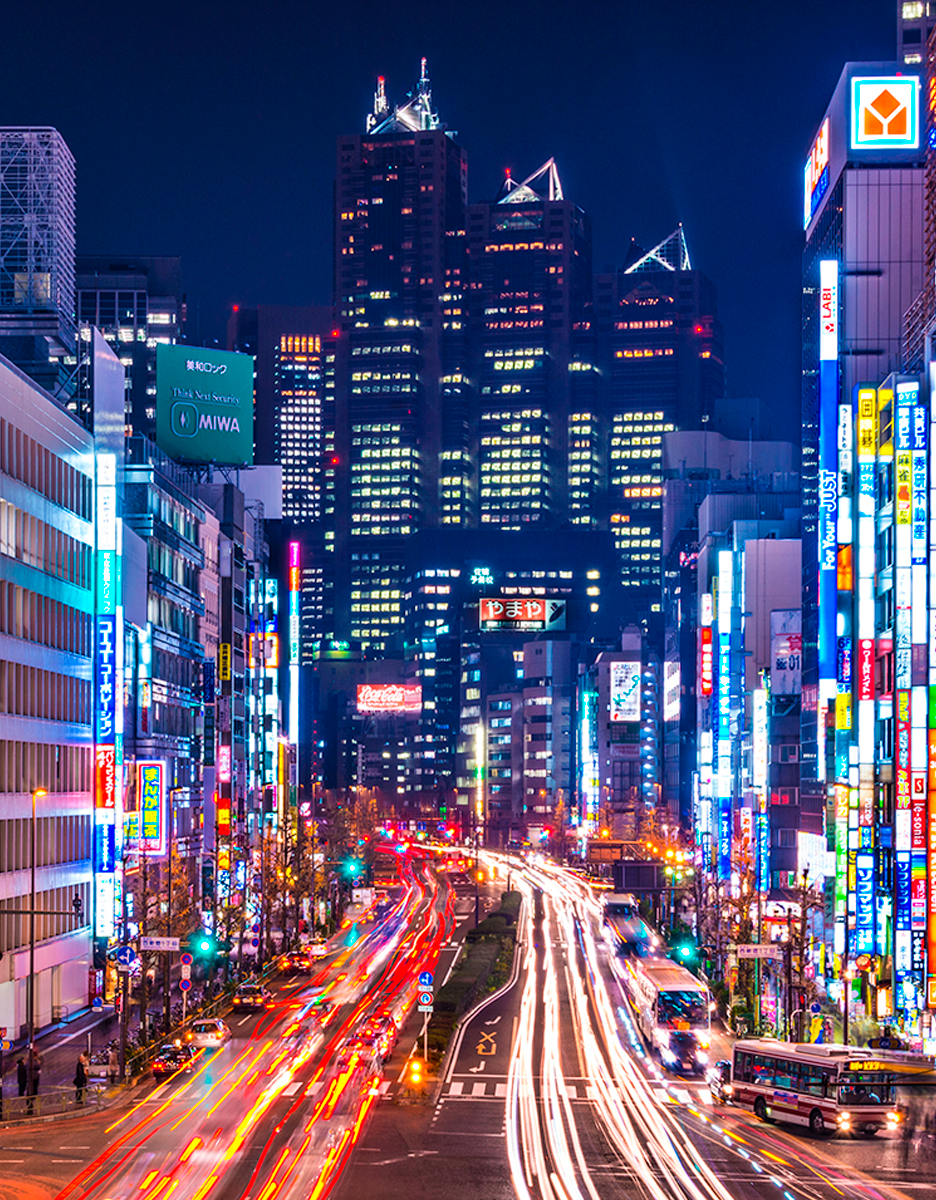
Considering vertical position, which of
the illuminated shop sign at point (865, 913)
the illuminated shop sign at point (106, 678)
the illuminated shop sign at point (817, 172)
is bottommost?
the illuminated shop sign at point (865, 913)

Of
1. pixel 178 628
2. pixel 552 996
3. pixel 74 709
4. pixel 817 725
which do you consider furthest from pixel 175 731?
pixel 817 725


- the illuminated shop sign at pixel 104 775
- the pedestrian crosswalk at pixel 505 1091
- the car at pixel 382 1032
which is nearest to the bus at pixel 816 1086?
the pedestrian crosswalk at pixel 505 1091

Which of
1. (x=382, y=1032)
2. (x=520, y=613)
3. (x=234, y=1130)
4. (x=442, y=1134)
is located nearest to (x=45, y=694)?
(x=382, y=1032)

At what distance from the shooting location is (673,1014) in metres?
79.8

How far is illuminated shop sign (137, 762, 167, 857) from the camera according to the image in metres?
101

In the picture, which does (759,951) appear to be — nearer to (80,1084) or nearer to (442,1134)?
(442,1134)

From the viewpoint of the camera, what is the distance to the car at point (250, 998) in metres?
85.3

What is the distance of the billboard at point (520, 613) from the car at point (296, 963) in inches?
1722

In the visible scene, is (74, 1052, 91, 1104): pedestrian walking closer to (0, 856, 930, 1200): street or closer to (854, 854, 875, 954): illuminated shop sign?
(0, 856, 930, 1200): street

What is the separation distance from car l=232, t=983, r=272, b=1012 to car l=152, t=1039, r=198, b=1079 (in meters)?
16.8

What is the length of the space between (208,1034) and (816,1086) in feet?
94.5

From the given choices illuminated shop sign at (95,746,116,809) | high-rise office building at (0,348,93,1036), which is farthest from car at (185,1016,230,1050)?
illuminated shop sign at (95,746,116,809)

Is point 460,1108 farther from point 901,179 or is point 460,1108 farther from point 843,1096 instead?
point 901,179

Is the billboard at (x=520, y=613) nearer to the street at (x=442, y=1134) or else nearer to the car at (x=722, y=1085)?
the street at (x=442, y=1134)
